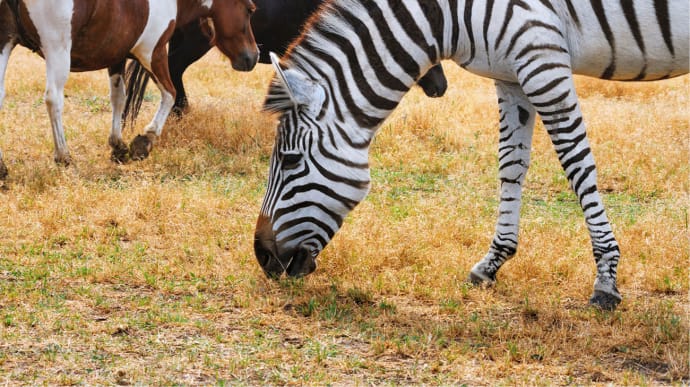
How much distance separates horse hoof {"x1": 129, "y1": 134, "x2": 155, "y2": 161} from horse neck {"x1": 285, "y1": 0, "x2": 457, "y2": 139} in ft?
13.5

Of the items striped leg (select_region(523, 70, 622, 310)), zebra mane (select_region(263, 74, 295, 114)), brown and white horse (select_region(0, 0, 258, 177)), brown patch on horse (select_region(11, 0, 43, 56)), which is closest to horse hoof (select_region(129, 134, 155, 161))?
brown and white horse (select_region(0, 0, 258, 177))

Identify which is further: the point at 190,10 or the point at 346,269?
the point at 190,10

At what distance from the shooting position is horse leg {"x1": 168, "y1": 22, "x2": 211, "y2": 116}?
33.7ft

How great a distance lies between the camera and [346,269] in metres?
5.94

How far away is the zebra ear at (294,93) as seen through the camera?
5070 mm

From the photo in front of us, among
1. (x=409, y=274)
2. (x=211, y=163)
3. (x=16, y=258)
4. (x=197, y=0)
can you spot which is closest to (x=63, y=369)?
(x=16, y=258)

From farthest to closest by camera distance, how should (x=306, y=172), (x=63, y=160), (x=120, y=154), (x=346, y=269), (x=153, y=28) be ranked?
(x=120, y=154) < (x=153, y=28) < (x=63, y=160) < (x=346, y=269) < (x=306, y=172)

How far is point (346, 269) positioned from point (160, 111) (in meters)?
3.99

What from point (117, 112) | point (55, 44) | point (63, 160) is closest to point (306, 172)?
point (55, 44)

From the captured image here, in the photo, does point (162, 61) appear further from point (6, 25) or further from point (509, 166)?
point (509, 166)

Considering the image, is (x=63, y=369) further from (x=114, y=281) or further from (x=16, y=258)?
(x=16, y=258)

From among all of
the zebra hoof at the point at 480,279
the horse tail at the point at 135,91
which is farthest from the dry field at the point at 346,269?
the horse tail at the point at 135,91

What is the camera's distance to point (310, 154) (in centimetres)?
518

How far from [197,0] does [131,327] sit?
5.12 m
